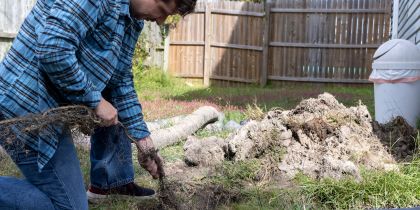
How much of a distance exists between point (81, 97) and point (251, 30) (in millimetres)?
14128

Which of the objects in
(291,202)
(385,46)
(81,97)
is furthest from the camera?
(385,46)

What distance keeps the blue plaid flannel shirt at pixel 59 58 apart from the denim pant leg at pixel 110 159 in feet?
3.10

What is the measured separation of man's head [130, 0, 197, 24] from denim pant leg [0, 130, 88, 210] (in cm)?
65

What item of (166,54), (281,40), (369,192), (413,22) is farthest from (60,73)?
(166,54)

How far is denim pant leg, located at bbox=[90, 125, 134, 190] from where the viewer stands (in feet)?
11.6

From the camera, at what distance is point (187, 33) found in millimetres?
16812

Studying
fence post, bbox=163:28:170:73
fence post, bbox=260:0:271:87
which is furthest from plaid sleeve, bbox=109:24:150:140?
fence post, bbox=163:28:170:73

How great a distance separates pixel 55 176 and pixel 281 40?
14.0 meters

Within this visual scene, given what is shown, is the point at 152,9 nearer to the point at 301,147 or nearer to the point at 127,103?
the point at 127,103

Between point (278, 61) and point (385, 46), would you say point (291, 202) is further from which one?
point (278, 61)

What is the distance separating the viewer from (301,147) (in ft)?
16.5

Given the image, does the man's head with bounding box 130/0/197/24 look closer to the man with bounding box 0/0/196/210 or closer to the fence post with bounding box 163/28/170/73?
the man with bounding box 0/0/196/210

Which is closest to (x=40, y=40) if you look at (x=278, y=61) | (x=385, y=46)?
(x=385, y=46)

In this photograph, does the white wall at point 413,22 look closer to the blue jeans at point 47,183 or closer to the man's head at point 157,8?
the man's head at point 157,8
